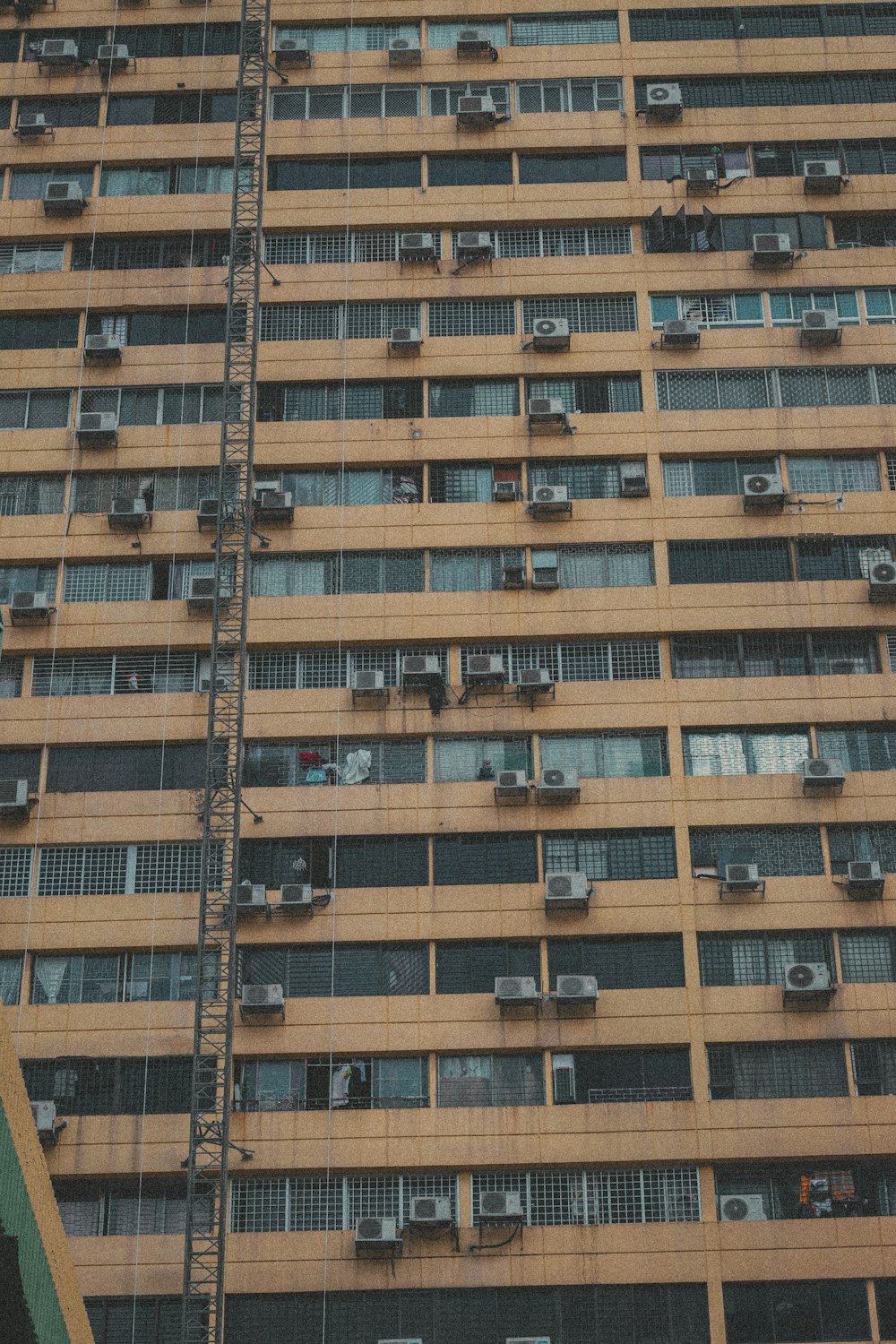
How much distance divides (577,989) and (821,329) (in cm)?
1825

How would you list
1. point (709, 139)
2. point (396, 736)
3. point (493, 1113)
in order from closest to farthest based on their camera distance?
point (493, 1113), point (396, 736), point (709, 139)

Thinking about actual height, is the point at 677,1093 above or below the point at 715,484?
below

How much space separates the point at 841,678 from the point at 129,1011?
18720 mm

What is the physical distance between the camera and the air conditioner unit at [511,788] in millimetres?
40562

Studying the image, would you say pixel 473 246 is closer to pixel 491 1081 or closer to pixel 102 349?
pixel 102 349

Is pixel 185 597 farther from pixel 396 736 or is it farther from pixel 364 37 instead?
pixel 364 37

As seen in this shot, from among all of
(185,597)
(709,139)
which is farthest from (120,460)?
(709,139)

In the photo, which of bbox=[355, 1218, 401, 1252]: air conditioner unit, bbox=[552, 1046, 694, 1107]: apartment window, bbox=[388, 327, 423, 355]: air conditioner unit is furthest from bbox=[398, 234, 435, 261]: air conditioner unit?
bbox=[355, 1218, 401, 1252]: air conditioner unit

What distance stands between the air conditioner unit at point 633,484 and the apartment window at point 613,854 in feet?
28.3

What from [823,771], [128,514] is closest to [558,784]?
[823,771]

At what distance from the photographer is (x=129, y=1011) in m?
39.8

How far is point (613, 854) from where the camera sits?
40.9 m

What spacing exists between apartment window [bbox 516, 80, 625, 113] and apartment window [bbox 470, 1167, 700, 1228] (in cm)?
2816

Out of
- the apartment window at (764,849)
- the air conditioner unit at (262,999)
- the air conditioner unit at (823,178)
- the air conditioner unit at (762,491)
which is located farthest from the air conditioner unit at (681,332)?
the air conditioner unit at (262,999)
